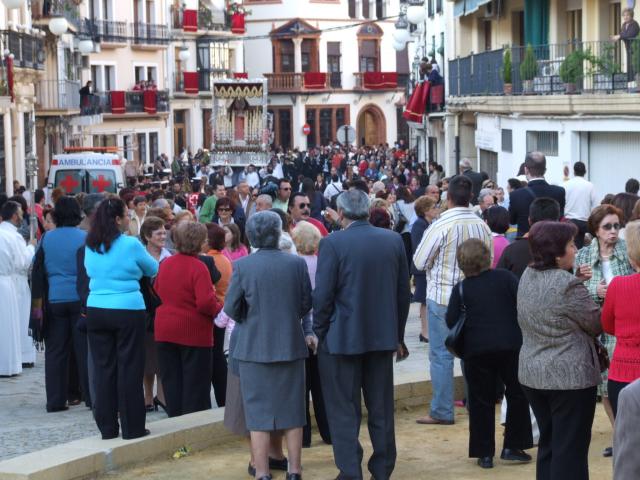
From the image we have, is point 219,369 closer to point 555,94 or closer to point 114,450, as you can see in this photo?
point 114,450

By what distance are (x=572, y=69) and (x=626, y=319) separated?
58.2 ft

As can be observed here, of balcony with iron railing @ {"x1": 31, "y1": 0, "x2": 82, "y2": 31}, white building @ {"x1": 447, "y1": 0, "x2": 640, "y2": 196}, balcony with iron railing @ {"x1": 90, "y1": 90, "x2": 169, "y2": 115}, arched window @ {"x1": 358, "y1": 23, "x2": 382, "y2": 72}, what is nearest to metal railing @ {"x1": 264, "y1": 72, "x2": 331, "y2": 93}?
arched window @ {"x1": 358, "y1": 23, "x2": 382, "y2": 72}

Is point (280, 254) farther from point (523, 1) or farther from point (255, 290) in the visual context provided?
point (523, 1)

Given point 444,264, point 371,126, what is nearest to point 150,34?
point 371,126

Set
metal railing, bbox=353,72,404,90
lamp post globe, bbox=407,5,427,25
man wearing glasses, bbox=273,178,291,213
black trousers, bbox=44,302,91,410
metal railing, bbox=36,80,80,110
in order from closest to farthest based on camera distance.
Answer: black trousers, bbox=44,302,91,410
man wearing glasses, bbox=273,178,291,213
lamp post globe, bbox=407,5,427,25
metal railing, bbox=36,80,80,110
metal railing, bbox=353,72,404,90

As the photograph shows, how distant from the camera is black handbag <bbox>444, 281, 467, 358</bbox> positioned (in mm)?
9328

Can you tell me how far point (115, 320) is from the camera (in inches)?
385

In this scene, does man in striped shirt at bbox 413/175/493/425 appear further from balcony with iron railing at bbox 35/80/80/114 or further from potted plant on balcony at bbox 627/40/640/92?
balcony with iron railing at bbox 35/80/80/114

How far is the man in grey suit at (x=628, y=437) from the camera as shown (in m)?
4.29

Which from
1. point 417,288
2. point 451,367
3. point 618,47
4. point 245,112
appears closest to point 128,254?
point 451,367

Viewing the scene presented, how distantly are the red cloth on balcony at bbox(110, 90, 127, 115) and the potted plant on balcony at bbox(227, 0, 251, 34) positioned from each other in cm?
1494

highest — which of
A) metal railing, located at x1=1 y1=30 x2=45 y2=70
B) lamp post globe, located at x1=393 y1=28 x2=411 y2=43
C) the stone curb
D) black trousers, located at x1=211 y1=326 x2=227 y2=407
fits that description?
lamp post globe, located at x1=393 y1=28 x2=411 y2=43

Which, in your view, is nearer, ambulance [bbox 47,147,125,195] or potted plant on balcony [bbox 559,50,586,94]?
potted plant on balcony [bbox 559,50,586,94]

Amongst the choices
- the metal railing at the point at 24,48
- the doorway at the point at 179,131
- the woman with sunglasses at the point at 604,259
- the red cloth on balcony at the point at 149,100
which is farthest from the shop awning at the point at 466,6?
the doorway at the point at 179,131
